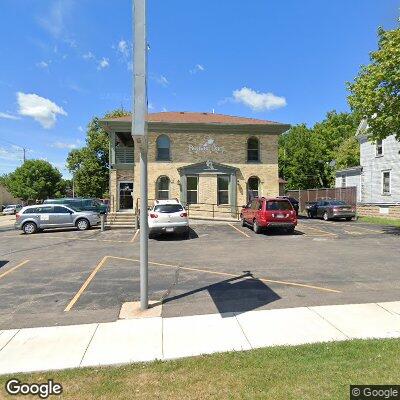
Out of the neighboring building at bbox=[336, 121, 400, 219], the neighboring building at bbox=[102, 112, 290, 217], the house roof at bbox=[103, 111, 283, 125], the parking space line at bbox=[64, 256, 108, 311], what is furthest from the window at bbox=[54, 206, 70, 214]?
the neighboring building at bbox=[336, 121, 400, 219]

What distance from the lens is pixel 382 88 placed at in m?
16.2

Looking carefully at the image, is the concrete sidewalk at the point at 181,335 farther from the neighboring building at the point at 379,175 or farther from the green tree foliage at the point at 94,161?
the green tree foliage at the point at 94,161

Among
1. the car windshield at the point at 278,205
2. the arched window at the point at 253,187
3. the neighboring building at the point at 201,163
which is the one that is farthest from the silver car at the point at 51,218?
the arched window at the point at 253,187

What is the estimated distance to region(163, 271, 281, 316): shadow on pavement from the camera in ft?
22.2

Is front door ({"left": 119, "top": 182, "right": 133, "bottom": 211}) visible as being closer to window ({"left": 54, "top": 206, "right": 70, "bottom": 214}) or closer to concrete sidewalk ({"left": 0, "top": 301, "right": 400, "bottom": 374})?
window ({"left": 54, "top": 206, "right": 70, "bottom": 214})

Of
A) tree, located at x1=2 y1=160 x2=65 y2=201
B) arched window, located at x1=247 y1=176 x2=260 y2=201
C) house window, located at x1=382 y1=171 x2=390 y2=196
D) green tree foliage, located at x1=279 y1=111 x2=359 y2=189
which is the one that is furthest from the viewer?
tree, located at x1=2 y1=160 x2=65 y2=201

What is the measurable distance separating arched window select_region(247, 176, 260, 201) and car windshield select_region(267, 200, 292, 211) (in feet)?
26.0

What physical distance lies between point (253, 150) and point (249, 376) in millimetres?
23141

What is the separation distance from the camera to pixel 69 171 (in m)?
52.8

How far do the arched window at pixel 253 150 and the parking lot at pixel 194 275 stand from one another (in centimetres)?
1126

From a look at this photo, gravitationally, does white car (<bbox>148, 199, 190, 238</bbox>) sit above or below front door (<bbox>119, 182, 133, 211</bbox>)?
below

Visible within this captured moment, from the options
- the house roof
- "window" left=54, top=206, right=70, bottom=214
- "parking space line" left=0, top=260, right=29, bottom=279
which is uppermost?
the house roof

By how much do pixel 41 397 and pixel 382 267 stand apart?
9.12 m

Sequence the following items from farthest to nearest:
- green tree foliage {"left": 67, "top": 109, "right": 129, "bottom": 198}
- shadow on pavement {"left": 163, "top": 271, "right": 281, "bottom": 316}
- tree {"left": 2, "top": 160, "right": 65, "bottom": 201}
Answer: tree {"left": 2, "top": 160, "right": 65, "bottom": 201}, green tree foliage {"left": 67, "top": 109, "right": 129, "bottom": 198}, shadow on pavement {"left": 163, "top": 271, "right": 281, "bottom": 316}
